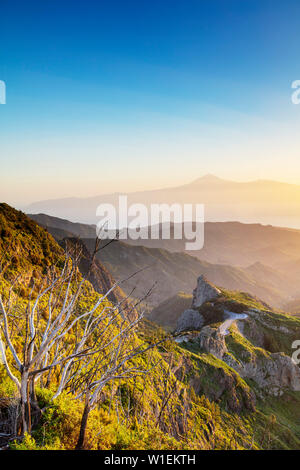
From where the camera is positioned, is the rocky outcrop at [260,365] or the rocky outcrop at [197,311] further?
the rocky outcrop at [197,311]

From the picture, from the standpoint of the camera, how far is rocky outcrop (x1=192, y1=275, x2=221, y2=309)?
8069cm

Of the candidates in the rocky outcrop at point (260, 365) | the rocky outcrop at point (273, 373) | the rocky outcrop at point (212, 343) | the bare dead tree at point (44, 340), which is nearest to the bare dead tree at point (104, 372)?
the bare dead tree at point (44, 340)

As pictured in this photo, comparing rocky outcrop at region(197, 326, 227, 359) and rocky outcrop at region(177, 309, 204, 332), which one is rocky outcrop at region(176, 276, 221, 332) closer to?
rocky outcrop at region(177, 309, 204, 332)

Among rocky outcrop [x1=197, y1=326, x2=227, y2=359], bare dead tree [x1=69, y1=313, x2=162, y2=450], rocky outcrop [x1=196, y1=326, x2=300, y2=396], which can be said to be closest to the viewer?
bare dead tree [x1=69, y1=313, x2=162, y2=450]

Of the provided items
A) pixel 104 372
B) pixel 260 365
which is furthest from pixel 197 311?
pixel 104 372

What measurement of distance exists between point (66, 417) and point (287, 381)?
2129 inches

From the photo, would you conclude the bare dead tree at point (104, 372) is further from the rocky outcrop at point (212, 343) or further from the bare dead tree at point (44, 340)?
the rocky outcrop at point (212, 343)

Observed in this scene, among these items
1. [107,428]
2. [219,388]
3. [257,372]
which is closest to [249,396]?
[219,388]

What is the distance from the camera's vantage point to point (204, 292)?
8444 cm

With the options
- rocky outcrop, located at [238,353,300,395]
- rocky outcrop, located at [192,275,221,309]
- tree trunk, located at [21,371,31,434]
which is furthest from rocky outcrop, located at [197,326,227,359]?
rocky outcrop, located at [192,275,221,309]

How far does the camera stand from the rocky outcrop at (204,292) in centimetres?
8069

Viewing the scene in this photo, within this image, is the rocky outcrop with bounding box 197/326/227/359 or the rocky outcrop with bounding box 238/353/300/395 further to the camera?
the rocky outcrop with bounding box 238/353/300/395
